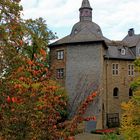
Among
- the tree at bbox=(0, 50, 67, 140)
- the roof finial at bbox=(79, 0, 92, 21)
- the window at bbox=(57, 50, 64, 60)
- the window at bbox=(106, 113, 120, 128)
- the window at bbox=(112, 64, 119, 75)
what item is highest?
the roof finial at bbox=(79, 0, 92, 21)

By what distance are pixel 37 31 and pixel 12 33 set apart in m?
24.9

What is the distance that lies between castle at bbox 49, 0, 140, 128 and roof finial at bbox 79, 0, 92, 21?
4915 millimetres

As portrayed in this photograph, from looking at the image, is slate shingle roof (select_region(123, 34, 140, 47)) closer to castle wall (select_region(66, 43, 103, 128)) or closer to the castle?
the castle

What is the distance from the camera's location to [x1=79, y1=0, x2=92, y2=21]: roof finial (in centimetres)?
5152

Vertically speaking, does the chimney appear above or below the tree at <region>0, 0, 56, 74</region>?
above

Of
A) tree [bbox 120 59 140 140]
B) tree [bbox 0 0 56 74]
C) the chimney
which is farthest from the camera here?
the chimney

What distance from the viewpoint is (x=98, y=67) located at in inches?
1614

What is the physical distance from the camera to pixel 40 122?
653 cm

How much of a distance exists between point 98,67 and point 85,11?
14432 mm

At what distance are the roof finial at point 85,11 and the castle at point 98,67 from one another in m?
4.91

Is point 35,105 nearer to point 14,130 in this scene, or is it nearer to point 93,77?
point 14,130

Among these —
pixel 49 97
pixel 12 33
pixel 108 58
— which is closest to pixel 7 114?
pixel 49 97

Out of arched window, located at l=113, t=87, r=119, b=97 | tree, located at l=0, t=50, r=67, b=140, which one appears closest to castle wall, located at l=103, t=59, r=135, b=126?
arched window, located at l=113, t=87, r=119, b=97

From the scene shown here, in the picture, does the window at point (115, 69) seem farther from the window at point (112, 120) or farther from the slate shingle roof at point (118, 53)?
the window at point (112, 120)
